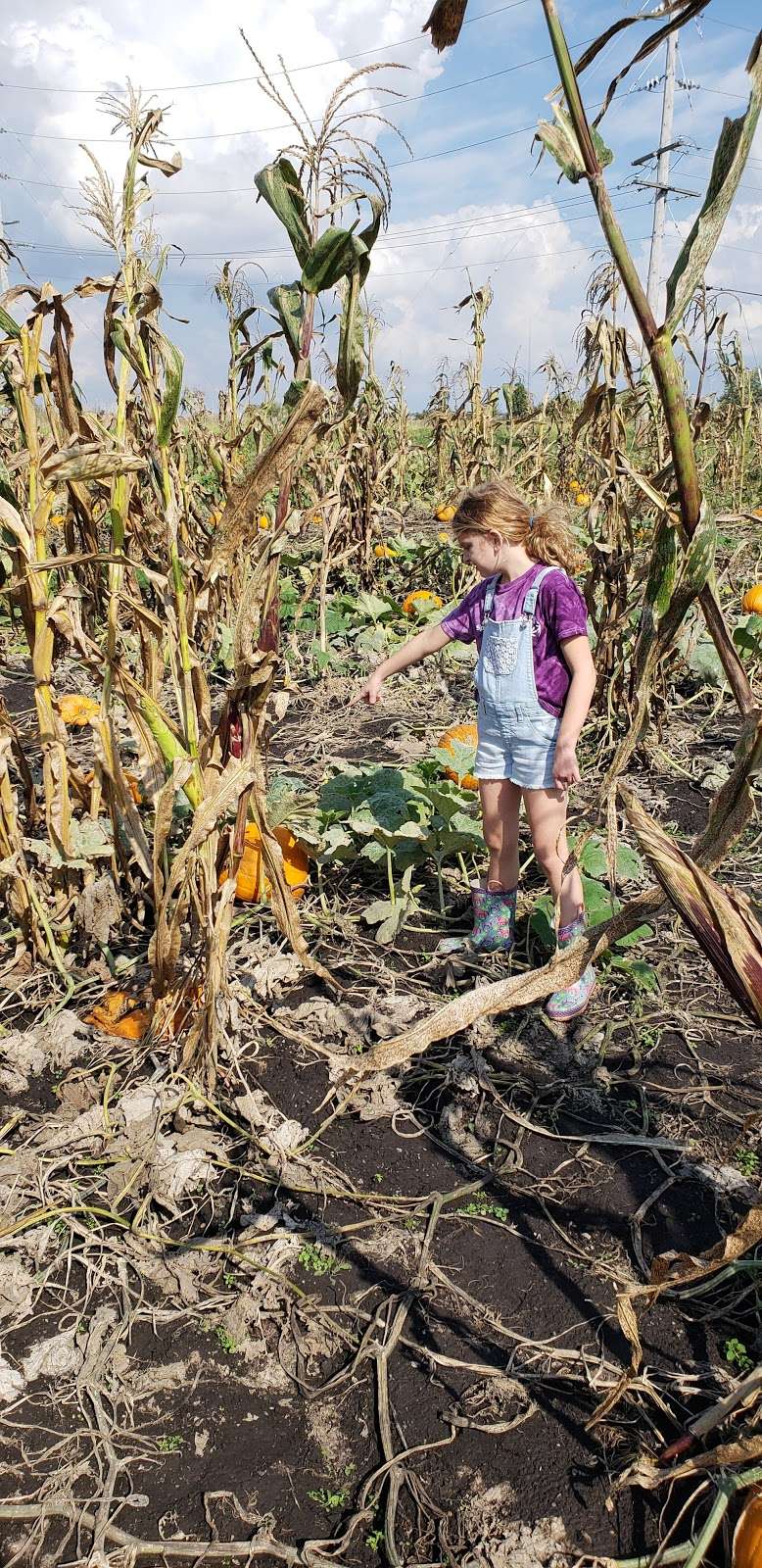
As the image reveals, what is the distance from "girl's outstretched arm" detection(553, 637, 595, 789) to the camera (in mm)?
2514

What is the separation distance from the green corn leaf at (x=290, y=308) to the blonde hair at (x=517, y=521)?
696 mm

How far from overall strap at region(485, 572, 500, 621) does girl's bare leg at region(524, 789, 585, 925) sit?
0.52 metres

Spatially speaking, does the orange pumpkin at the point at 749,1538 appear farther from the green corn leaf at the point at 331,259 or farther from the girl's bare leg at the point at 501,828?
the green corn leaf at the point at 331,259

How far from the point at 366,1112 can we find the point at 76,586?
1517 millimetres

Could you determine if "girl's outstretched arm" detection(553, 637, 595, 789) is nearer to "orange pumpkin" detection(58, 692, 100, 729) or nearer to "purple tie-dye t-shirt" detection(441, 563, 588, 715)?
"purple tie-dye t-shirt" detection(441, 563, 588, 715)

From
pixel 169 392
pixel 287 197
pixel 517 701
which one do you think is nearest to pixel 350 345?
pixel 287 197

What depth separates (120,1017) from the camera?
257 cm

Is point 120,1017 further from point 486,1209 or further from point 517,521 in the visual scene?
point 517,521

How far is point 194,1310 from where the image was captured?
186 cm

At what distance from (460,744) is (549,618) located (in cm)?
86

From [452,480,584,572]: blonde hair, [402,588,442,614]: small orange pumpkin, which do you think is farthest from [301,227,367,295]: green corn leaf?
[402,588,442,614]: small orange pumpkin

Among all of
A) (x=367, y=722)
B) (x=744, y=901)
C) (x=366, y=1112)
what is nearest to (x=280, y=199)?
Answer: (x=744, y=901)

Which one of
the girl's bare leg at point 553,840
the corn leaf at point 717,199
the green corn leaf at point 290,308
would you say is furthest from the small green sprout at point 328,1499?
the green corn leaf at point 290,308

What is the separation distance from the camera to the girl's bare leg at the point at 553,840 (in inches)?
105
